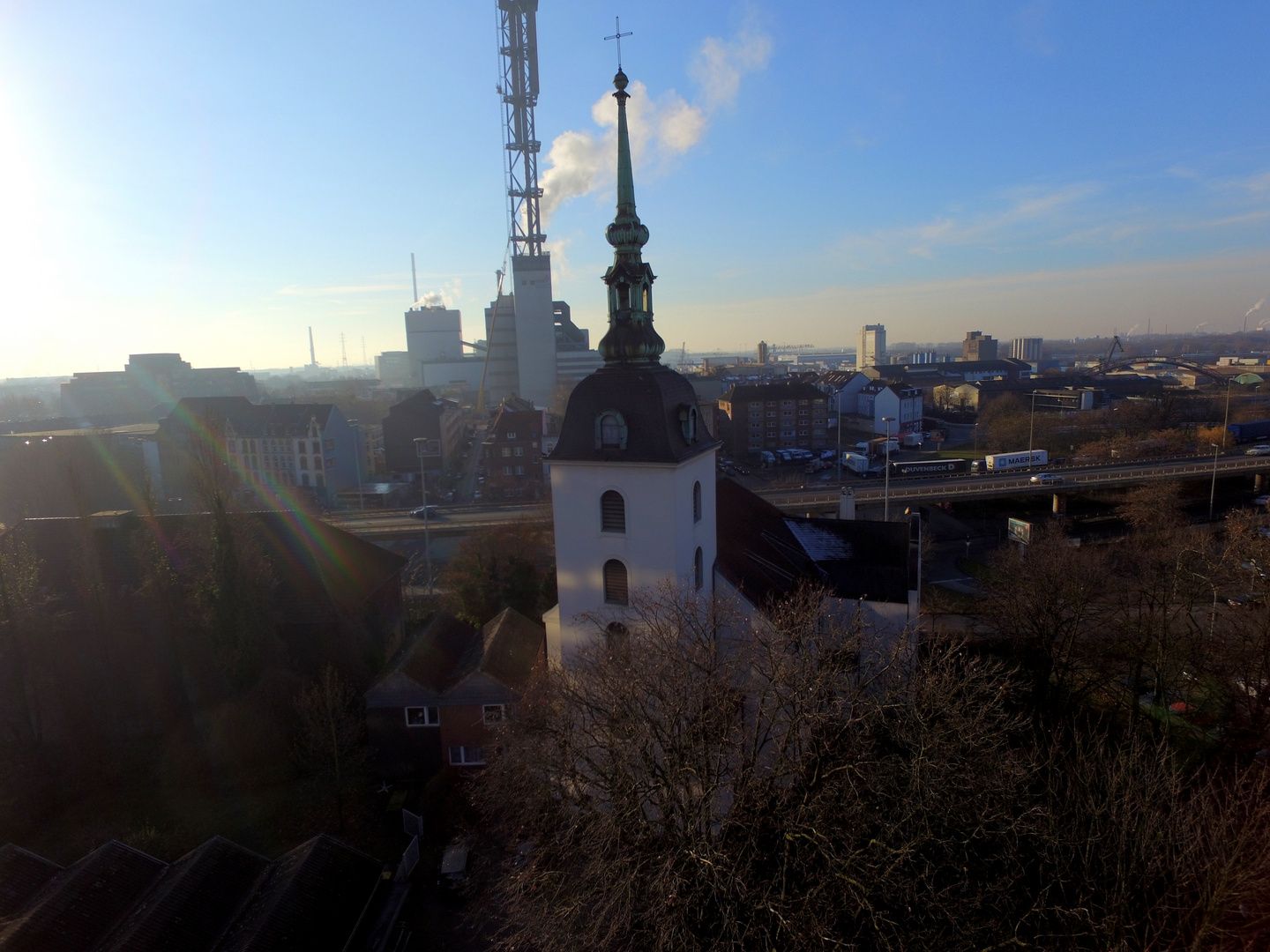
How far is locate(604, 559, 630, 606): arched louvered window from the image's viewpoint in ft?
54.6

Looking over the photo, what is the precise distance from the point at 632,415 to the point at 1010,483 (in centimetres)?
4656

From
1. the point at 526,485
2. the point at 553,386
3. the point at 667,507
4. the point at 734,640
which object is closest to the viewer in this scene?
the point at 667,507

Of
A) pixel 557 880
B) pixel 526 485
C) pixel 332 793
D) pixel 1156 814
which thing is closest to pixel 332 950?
pixel 557 880

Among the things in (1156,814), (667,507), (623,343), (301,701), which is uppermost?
(623,343)

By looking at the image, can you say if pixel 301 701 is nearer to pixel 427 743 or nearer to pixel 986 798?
pixel 427 743

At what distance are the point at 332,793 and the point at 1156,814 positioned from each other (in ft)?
65.9

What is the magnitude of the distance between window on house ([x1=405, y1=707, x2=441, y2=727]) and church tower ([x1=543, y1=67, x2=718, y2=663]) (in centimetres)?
683

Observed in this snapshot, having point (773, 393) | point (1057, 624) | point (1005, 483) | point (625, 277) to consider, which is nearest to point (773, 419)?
point (773, 393)

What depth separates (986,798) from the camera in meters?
11.0

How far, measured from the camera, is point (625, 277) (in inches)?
637

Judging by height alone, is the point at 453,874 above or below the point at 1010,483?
below

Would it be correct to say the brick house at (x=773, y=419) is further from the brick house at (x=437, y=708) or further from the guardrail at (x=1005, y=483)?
the brick house at (x=437, y=708)

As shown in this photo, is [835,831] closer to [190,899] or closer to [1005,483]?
[190,899]

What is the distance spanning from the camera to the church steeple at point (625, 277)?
16203 mm
